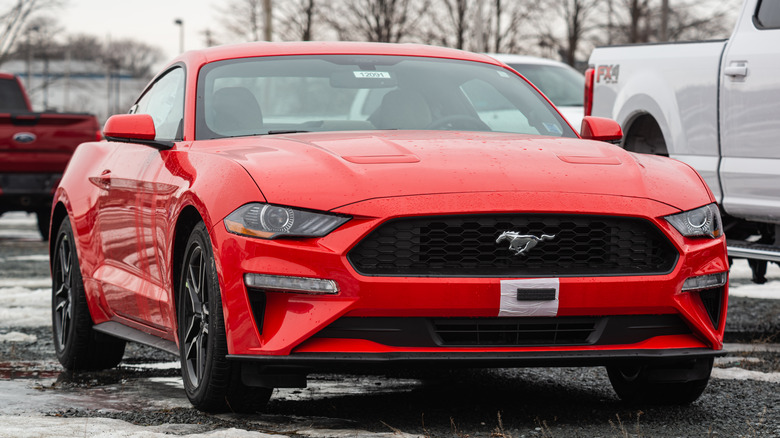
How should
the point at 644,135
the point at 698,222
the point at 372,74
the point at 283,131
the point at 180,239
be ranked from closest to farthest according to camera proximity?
the point at 698,222, the point at 180,239, the point at 283,131, the point at 372,74, the point at 644,135

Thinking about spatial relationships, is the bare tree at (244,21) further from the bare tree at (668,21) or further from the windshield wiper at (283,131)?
the windshield wiper at (283,131)

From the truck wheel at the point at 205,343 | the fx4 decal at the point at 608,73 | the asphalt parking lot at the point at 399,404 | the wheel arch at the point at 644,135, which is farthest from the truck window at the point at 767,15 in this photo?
the truck wheel at the point at 205,343

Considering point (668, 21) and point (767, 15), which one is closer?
point (767, 15)

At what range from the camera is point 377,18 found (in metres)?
52.7

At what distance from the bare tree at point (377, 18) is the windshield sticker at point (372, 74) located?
46290 mm

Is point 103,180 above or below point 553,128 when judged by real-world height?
below

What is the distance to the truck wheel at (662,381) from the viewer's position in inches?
200

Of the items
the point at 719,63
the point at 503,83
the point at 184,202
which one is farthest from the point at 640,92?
the point at 184,202

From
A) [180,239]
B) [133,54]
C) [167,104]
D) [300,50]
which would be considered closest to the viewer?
[180,239]

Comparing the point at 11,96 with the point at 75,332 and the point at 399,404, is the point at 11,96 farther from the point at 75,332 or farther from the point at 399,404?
the point at 399,404

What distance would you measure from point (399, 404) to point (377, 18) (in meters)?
48.1

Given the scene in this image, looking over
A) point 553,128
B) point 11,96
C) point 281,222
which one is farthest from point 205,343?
point 11,96

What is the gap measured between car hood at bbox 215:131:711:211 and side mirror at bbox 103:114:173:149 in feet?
1.92

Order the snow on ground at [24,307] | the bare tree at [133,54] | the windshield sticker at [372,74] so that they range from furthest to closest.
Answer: the bare tree at [133,54] → the snow on ground at [24,307] → the windshield sticker at [372,74]
